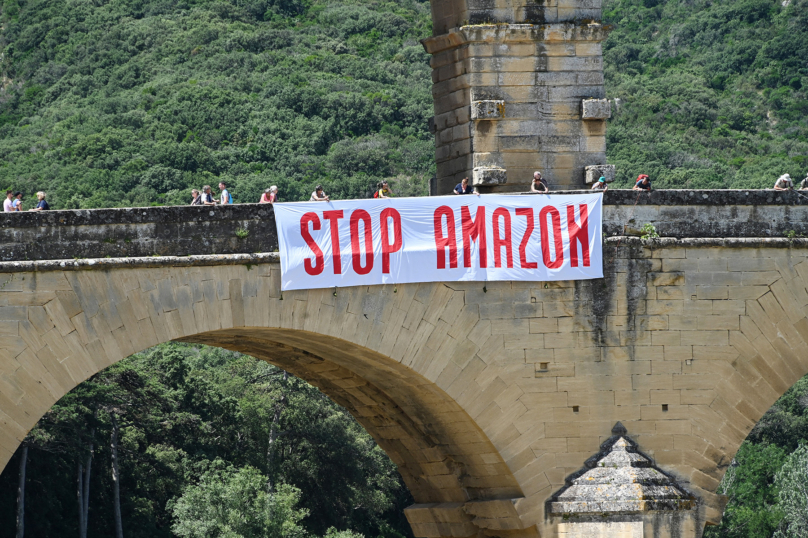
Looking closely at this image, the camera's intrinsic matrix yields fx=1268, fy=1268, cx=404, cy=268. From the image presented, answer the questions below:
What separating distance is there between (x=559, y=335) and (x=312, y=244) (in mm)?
3403

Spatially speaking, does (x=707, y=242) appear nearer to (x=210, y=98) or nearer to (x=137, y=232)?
(x=137, y=232)

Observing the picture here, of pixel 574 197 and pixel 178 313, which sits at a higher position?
pixel 574 197

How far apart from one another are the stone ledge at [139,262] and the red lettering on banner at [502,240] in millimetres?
2813

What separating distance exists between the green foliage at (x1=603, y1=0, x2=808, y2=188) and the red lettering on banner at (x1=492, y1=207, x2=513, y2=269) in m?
28.4

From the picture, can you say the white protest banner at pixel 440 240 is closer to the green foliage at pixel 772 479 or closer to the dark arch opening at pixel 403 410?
the dark arch opening at pixel 403 410

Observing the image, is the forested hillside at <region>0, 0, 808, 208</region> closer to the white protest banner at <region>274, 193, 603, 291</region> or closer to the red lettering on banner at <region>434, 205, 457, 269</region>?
the white protest banner at <region>274, 193, 603, 291</region>

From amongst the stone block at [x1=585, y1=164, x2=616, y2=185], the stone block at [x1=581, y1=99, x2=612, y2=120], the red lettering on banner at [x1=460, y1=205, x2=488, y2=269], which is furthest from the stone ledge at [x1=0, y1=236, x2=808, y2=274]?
the stone block at [x1=581, y1=99, x2=612, y2=120]

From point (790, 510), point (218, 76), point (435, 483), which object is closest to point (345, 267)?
point (435, 483)

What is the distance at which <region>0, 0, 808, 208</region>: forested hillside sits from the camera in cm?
4975

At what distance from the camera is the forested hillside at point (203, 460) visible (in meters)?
35.9

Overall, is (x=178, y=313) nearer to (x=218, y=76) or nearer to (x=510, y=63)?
(x=510, y=63)

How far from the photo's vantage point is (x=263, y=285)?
15.0 m

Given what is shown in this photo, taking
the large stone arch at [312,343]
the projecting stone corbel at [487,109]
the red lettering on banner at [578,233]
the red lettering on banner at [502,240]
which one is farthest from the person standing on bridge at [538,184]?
the large stone arch at [312,343]

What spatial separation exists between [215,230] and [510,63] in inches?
193
